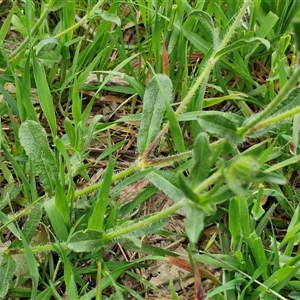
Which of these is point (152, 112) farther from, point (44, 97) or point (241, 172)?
point (241, 172)

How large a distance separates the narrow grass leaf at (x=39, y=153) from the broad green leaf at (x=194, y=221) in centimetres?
57

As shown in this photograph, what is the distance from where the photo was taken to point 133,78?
2.04 m

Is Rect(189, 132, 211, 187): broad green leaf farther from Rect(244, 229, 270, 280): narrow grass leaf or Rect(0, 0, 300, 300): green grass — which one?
Rect(244, 229, 270, 280): narrow grass leaf

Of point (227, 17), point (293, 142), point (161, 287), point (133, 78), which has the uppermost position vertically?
point (227, 17)

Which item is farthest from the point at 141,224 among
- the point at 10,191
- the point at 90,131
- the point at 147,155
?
the point at 10,191

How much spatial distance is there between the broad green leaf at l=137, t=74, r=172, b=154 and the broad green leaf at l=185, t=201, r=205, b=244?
0.47m

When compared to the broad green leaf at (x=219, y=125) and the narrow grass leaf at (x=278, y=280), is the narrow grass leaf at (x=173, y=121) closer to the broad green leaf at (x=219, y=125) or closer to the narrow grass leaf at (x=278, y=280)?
the broad green leaf at (x=219, y=125)

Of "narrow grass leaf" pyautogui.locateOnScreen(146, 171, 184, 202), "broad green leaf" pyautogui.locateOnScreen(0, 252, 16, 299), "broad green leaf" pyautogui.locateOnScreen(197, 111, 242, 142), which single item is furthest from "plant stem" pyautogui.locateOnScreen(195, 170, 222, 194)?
"broad green leaf" pyautogui.locateOnScreen(0, 252, 16, 299)

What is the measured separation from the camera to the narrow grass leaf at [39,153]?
164 centimetres

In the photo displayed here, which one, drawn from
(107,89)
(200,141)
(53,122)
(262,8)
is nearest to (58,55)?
(107,89)

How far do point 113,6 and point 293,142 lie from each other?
2.75 feet

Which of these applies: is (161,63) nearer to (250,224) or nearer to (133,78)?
(133,78)

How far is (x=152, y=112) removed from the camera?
1.70 meters

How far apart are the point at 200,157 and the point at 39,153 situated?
63 centimetres
